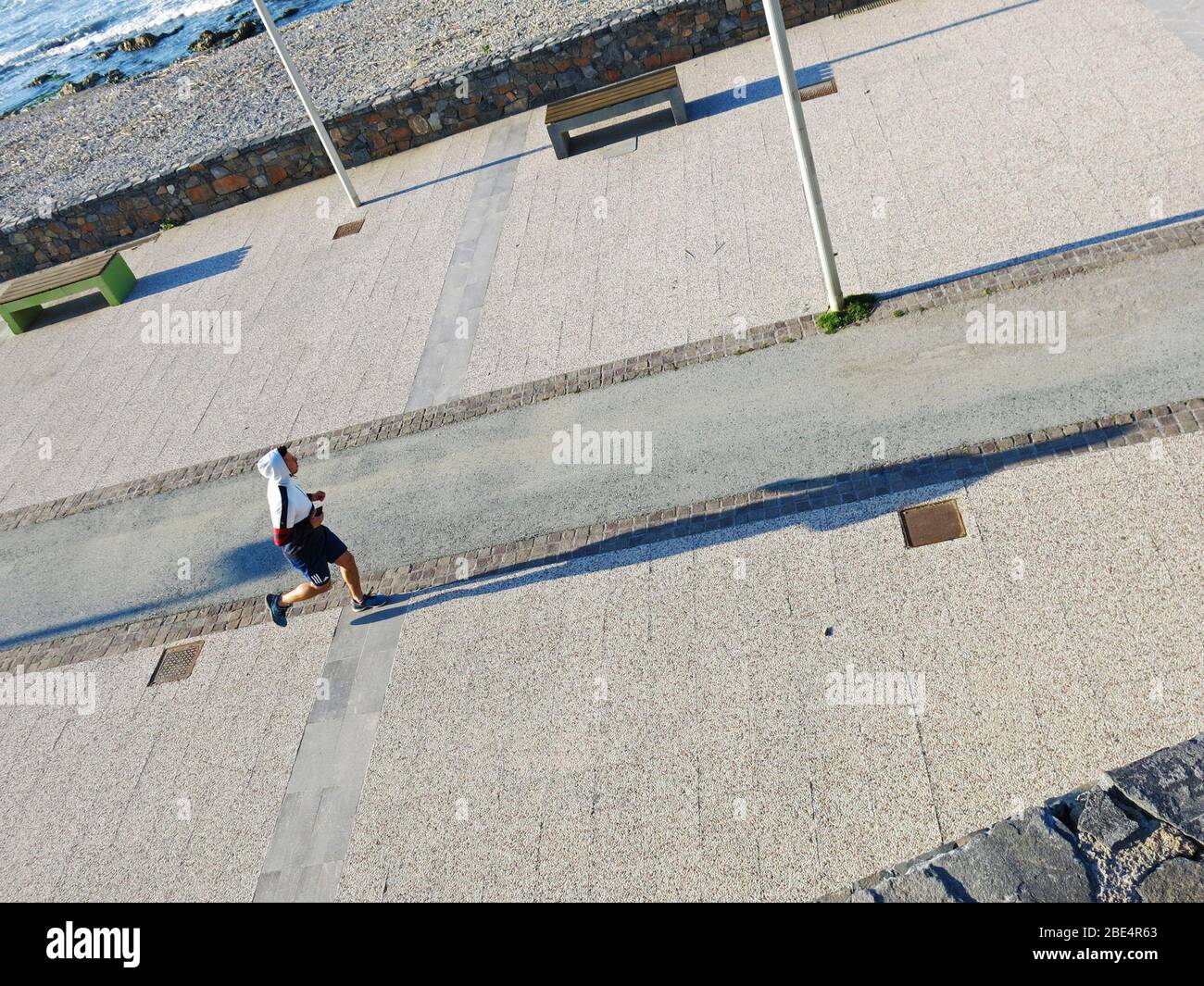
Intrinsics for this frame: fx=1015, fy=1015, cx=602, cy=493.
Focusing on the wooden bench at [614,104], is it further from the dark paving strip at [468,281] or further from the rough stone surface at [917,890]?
the rough stone surface at [917,890]

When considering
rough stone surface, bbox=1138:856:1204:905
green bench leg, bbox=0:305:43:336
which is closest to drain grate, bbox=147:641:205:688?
rough stone surface, bbox=1138:856:1204:905

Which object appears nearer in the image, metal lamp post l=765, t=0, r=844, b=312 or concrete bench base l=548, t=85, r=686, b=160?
metal lamp post l=765, t=0, r=844, b=312

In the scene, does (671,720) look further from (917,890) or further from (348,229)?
(348,229)

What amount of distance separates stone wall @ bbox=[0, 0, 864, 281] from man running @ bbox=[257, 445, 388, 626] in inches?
406

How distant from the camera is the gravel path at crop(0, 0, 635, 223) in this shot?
19.5 m

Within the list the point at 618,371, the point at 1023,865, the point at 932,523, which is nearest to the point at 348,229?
the point at 618,371

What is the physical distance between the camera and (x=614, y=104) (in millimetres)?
14547

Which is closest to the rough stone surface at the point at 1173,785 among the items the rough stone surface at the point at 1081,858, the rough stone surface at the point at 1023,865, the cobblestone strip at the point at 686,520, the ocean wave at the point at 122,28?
the rough stone surface at the point at 1081,858

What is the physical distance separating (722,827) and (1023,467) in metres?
3.83

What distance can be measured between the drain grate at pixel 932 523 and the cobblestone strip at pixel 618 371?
2.72 metres

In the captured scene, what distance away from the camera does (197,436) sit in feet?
41.1

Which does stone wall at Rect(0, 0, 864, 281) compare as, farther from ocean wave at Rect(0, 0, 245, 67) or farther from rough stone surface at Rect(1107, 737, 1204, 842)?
ocean wave at Rect(0, 0, 245, 67)

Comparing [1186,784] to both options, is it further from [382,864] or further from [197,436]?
[197,436]

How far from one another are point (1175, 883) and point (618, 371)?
7779 mm
